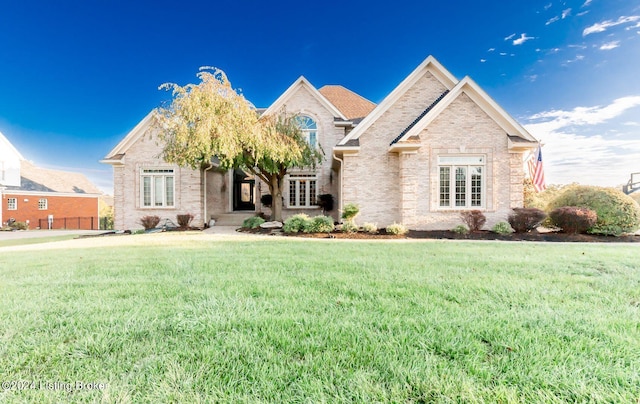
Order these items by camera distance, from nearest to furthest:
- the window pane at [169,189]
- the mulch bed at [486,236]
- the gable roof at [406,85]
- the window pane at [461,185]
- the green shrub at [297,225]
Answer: the mulch bed at [486,236] < the green shrub at [297,225] < the window pane at [461,185] < the gable roof at [406,85] < the window pane at [169,189]

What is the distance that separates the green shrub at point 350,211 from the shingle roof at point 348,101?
903cm

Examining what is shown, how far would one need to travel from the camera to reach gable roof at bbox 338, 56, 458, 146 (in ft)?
40.9

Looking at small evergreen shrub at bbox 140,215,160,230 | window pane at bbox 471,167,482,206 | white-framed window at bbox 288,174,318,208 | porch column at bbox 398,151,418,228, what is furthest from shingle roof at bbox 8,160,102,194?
window pane at bbox 471,167,482,206

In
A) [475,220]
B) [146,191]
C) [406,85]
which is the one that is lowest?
[475,220]

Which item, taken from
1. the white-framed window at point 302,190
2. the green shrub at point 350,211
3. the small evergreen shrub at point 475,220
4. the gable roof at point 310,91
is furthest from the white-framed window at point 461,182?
the white-framed window at point 302,190

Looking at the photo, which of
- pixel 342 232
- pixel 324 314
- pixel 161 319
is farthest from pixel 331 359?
pixel 342 232

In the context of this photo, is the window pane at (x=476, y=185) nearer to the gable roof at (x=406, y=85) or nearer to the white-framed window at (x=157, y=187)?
the gable roof at (x=406, y=85)

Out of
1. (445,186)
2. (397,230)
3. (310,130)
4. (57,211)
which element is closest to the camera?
(397,230)

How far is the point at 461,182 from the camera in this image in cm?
1174

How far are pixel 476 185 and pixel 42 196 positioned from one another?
3506 centimetres

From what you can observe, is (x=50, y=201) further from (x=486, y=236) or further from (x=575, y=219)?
(x=575, y=219)

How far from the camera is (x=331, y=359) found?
6.20 feet

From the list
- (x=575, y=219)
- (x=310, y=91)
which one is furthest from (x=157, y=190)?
(x=575, y=219)

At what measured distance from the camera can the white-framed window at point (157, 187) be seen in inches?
595
